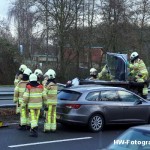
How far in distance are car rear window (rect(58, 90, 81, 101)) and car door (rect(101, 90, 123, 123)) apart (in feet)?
2.84

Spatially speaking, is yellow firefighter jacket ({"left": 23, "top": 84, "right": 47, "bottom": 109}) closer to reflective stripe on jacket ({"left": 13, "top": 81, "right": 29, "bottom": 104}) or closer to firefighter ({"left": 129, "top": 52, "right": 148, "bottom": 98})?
reflective stripe on jacket ({"left": 13, "top": 81, "right": 29, "bottom": 104})

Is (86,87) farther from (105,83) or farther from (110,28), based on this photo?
(110,28)

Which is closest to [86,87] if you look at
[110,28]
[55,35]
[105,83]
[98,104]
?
[98,104]

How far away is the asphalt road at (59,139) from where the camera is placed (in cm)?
1052

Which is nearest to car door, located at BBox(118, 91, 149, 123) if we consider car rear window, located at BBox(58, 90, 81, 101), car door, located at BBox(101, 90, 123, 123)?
car door, located at BBox(101, 90, 123, 123)

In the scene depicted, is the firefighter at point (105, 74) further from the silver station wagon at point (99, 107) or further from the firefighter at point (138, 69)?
the silver station wagon at point (99, 107)

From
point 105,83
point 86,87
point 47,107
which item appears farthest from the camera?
point 105,83

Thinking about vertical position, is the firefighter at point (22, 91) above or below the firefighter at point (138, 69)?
below

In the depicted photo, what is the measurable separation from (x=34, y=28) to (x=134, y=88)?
2318cm

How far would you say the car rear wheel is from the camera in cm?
1281

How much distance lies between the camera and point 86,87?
13508 millimetres

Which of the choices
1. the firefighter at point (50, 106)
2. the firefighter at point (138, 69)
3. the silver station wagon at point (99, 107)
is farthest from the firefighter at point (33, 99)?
the firefighter at point (138, 69)

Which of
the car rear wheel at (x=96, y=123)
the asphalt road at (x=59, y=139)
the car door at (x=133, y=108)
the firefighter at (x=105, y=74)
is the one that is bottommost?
the asphalt road at (x=59, y=139)

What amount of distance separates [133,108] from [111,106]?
88cm
